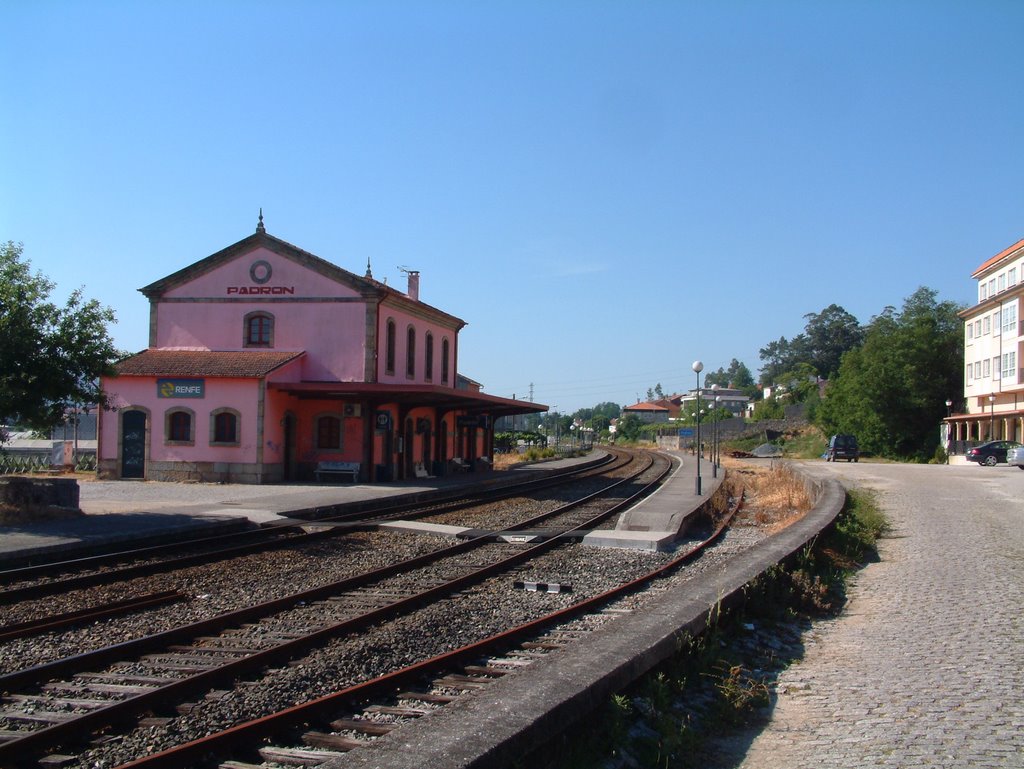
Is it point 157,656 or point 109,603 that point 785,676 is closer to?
point 157,656

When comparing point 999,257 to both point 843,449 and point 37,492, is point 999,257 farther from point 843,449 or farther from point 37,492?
point 37,492

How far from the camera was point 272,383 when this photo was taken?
1074 inches

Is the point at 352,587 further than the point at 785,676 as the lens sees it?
Yes

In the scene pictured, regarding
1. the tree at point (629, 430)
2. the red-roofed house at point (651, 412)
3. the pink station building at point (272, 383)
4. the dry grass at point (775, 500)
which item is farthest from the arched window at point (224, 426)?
the red-roofed house at point (651, 412)

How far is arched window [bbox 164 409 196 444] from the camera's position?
27.6m

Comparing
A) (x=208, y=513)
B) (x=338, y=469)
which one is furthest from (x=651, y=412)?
(x=208, y=513)

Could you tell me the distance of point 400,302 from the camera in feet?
105

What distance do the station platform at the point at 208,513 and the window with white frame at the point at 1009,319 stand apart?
110ft

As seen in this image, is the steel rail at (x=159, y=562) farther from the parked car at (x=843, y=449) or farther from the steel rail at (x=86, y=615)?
the parked car at (x=843, y=449)

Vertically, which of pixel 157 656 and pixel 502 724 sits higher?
pixel 502 724

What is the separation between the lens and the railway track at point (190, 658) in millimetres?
5203

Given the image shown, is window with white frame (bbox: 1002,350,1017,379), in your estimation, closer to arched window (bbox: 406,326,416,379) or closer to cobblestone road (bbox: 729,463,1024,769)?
arched window (bbox: 406,326,416,379)

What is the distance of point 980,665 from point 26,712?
6284 millimetres

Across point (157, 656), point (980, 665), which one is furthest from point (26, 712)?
point (980, 665)
